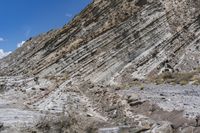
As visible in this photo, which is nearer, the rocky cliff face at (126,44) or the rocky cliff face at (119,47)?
the rocky cliff face at (119,47)

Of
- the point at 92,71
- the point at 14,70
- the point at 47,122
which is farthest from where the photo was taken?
the point at 14,70

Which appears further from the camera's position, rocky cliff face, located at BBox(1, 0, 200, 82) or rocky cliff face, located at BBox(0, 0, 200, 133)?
rocky cliff face, located at BBox(1, 0, 200, 82)

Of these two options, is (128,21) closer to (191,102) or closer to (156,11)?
(156,11)

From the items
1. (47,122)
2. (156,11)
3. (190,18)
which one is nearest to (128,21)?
(156,11)

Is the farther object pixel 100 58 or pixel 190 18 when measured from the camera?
pixel 190 18

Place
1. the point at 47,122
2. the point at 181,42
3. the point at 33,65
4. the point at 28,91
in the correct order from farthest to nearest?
Result: the point at 33,65 → the point at 181,42 → the point at 28,91 → the point at 47,122

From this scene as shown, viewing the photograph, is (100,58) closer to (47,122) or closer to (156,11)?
(156,11)

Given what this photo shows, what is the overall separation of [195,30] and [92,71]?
1032cm

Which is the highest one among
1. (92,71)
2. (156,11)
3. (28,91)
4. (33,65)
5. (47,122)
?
(156,11)

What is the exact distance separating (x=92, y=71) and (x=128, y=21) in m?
6.43

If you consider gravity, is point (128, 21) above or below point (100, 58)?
above

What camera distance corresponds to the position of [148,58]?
36.1 meters

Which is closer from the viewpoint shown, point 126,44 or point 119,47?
point 119,47

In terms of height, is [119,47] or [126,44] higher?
[126,44]
